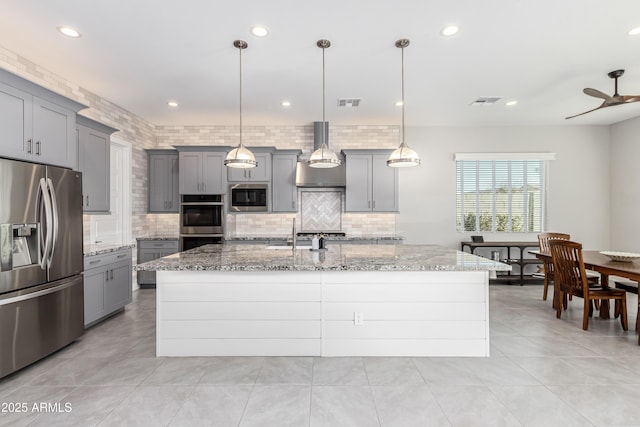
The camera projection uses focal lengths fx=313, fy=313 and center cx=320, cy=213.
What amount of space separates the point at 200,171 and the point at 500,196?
5.62 m

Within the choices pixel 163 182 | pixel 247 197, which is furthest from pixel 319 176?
pixel 163 182

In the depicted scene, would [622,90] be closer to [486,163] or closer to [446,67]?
[486,163]

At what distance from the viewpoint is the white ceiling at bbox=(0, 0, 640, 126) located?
8.39ft

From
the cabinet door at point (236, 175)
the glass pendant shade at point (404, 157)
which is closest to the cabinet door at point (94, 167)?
the cabinet door at point (236, 175)

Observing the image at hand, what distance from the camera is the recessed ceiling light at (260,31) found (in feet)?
9.19

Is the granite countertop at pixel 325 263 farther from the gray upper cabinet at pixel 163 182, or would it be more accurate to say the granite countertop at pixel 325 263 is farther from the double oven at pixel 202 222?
the gray upper cabinet at pixel 163 182

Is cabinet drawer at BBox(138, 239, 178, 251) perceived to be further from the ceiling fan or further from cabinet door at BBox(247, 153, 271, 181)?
the ceiling fan

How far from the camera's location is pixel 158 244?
5238 mm

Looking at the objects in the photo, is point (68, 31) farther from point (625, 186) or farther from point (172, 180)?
point (625, 186)

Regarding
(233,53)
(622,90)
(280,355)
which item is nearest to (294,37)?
(233,53)

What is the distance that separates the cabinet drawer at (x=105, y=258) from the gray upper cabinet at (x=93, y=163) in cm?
54

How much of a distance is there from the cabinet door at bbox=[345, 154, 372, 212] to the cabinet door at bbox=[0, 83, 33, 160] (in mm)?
4130

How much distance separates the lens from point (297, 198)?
18.6ft

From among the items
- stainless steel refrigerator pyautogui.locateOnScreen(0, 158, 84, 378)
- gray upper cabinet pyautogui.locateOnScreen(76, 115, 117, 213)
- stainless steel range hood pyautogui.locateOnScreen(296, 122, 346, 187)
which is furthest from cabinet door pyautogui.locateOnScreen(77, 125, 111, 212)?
stainless steel range hood pyautogui.locateOnScreen(296, 122, 346, 187)
